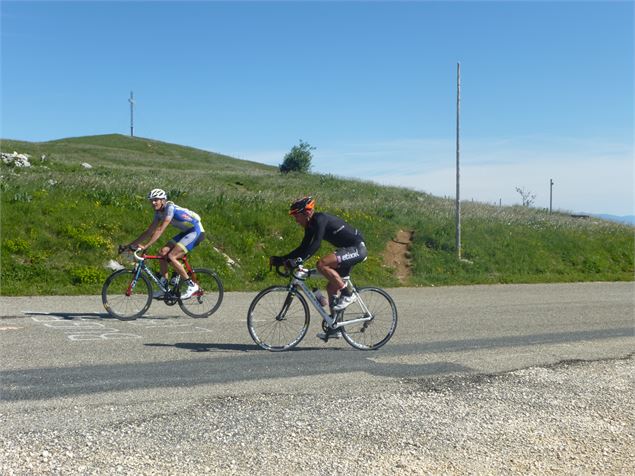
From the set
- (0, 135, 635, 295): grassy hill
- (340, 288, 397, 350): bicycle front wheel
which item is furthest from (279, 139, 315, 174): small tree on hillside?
(340, 288, 397, 350): bicycle front wheel

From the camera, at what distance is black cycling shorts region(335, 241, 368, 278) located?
910 centimetres

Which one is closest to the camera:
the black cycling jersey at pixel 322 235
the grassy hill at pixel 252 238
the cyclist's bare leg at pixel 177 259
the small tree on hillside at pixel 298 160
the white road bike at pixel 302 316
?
the black cycling jersey at pixel 322 235

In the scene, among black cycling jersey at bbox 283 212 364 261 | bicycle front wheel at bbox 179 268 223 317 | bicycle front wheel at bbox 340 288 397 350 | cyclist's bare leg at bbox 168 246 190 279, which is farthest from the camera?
bicycle front wheel at bbox 179 268 223 317

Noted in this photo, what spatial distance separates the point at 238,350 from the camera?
9281 mm

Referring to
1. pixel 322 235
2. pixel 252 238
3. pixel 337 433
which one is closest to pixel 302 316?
pixel 322 235

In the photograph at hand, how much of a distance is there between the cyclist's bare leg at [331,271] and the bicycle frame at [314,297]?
0.13 m

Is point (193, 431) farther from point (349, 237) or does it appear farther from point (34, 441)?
point (349, 237)

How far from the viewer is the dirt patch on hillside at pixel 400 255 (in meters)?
22.3

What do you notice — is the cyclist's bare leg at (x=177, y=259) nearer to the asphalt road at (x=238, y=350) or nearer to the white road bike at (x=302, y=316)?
the asphalt road at (x=238, y=350)

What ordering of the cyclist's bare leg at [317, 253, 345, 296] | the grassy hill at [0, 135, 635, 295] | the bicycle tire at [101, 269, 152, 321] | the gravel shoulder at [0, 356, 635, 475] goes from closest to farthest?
the gravel shoulder at [0, 356, 635, 475] < the cyclist's bare leg at [317, 253, 345, 296] < the bicycle tire at [101, 269, 152, 321] < the grassy hill at [0, 135, 635, 295]

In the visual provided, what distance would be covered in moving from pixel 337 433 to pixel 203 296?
7144mm

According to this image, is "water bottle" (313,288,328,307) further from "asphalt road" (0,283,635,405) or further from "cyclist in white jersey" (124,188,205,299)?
"cyclist in white jersey" (124,188,205,299)

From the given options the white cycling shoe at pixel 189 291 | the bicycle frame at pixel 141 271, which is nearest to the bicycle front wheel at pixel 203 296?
the white cycling shoe at pixel 189 291

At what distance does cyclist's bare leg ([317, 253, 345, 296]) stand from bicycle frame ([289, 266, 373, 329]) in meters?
0.13
